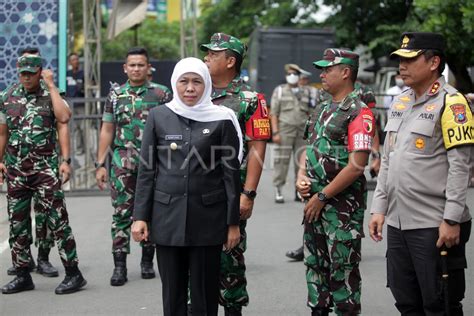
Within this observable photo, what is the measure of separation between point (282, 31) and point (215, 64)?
19.9 meters

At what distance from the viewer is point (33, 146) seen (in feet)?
24.0

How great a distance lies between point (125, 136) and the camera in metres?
7.68

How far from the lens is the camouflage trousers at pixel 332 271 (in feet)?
18.5

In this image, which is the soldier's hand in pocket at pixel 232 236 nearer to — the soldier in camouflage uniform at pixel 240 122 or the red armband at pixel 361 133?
the soldier in camouflage uniform at pixel 240 122

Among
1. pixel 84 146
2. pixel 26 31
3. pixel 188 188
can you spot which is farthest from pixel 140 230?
pixel 84 146

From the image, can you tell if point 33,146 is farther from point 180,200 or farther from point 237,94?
point 180,200

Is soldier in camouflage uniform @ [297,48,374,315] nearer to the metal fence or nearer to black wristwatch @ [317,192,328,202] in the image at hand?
black wristwatch @ [317,192,328,202]

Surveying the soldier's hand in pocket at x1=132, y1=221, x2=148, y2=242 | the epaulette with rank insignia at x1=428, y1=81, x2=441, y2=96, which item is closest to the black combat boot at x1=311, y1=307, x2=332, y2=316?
the soldier's hand in pocket at x1=132, y1=221, x2=148, y2=242

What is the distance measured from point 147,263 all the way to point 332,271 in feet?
9.14

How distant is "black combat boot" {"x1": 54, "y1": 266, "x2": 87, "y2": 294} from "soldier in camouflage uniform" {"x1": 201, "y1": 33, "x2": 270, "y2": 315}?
1.89 metres

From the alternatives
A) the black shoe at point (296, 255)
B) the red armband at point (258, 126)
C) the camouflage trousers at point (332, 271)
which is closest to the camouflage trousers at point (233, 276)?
the camouflage trousers at point (332, 271)

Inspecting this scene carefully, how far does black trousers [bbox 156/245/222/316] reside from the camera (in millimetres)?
5051

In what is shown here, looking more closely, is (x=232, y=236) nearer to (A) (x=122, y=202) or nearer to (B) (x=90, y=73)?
(A) (x=122, y=202)

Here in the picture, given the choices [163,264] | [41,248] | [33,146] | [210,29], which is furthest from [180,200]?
[210,29]
